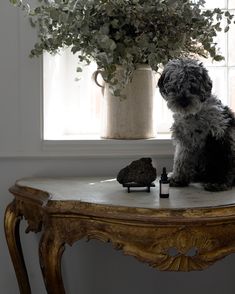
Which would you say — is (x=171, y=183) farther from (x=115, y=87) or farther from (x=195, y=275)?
(x=195, y=275)

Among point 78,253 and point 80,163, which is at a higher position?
point 80,163

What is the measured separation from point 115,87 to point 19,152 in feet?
1.42

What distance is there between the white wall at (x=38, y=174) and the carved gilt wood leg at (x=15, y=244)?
161 mm

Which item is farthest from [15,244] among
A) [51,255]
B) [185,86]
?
[185,86]

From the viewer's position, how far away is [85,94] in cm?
232

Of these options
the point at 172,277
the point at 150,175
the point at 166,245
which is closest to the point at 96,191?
the point at 150,175

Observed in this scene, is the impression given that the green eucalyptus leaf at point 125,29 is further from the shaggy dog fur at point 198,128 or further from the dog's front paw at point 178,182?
the dog's front paw at point 178,182

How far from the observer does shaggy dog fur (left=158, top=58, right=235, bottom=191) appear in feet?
5.54

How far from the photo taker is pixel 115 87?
1.96 metres

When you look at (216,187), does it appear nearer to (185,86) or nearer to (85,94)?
(185,86)

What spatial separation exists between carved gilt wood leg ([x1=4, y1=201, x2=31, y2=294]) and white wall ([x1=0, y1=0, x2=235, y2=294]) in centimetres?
16

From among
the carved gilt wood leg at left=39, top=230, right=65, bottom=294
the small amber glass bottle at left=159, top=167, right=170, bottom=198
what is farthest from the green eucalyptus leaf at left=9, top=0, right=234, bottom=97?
the carved gilt wood leg at left=39, top=230, right=65, bottom=294

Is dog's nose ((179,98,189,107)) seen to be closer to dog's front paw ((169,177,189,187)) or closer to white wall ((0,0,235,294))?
dog's front paw ((169,177,189,187))

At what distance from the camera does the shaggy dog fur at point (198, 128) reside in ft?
5.54
